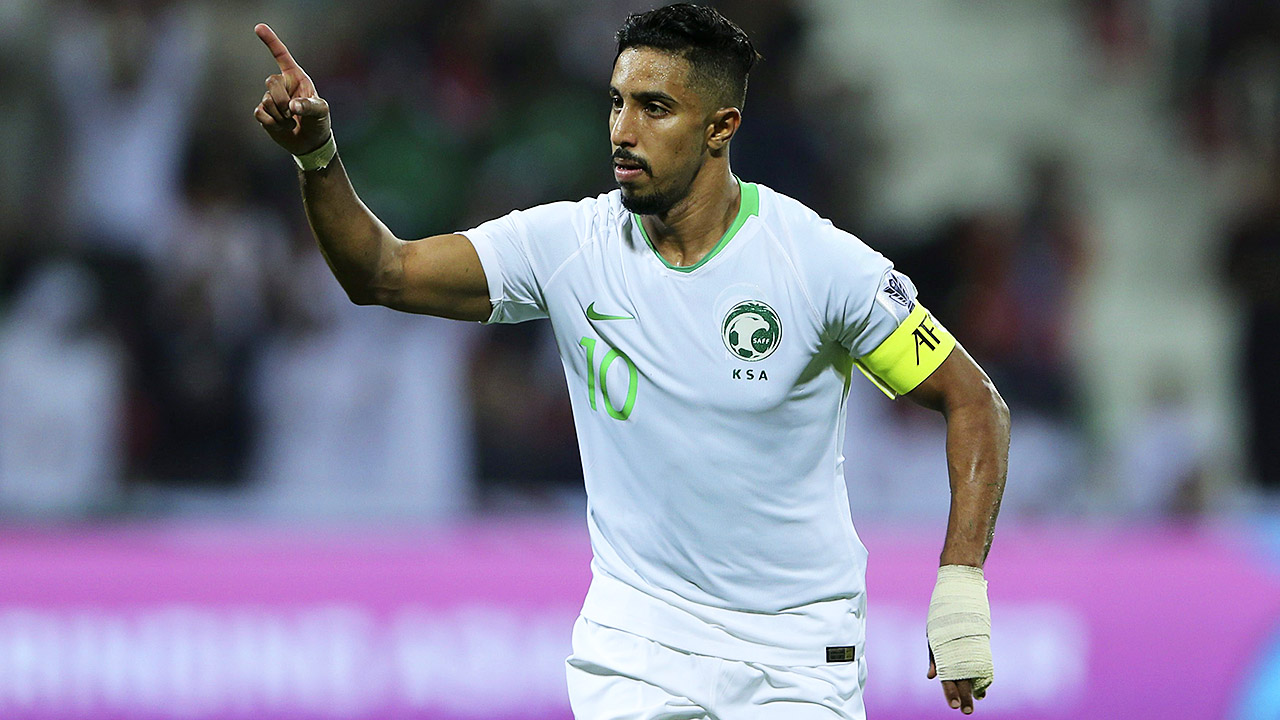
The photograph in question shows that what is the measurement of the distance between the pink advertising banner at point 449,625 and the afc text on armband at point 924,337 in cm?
276

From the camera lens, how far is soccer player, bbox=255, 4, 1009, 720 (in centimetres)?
391

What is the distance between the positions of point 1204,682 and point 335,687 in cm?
351

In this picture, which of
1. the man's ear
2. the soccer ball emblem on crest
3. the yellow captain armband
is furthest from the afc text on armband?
the man's ear

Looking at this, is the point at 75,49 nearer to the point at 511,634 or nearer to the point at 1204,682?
the point at 511,634

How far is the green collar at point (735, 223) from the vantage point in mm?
4016

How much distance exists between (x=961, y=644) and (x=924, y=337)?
29.9 inches

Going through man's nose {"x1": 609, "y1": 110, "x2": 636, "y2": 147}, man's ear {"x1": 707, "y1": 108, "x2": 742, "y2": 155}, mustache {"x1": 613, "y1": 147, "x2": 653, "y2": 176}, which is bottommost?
mustache {"x1": 613, "y1": 147, "x2": 653, "y2": 176}

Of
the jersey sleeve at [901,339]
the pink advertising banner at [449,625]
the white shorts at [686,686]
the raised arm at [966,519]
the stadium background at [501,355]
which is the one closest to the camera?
the raised arm at [966,519]

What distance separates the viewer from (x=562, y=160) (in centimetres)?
848

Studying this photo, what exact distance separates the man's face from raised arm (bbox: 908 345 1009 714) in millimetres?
819

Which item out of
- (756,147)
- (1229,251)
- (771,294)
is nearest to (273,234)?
(756,147)

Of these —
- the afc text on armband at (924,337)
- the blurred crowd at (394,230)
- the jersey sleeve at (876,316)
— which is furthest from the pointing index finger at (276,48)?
the blurred crowd at (394,230)

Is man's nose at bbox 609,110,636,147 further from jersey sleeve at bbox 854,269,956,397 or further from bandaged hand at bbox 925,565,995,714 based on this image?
bandaged hand at bbox 925,565,995,714

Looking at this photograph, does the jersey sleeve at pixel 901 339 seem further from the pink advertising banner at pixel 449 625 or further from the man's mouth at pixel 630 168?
the pink advertising banner at pixel 449 625
